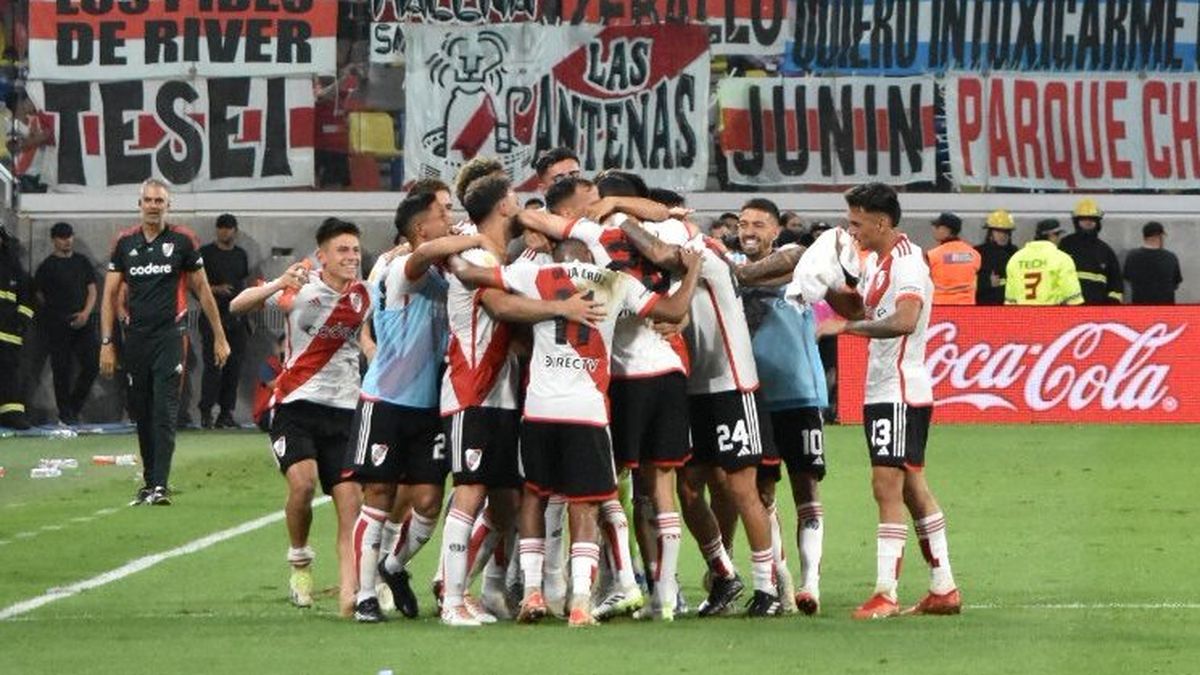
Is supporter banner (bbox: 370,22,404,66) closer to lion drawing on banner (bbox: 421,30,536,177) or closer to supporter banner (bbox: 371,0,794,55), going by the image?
supporter banner (bbox: 371,0,794,55)

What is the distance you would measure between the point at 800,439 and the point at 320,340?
95.3 inches

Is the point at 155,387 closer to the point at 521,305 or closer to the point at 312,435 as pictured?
the point at 312,435

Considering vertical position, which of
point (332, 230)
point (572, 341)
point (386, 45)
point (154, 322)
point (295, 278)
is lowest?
point (154, 322)

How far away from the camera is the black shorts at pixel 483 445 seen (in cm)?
1230

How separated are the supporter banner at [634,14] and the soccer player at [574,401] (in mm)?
17999

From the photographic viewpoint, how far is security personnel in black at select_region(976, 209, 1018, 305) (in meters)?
29.1

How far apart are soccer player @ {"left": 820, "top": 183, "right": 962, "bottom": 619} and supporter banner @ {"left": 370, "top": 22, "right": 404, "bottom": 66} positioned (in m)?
17.8

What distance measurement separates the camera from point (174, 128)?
3003 centimetres

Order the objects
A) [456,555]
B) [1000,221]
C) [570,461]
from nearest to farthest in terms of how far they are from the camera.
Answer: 1. [570,461]
2. [456,555]
3. [1000,221]

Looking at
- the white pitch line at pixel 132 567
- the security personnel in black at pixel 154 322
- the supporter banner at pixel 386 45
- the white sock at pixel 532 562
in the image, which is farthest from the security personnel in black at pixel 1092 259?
the white sock at pixel 532 562

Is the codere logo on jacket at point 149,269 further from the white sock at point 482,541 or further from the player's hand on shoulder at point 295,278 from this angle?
the white sock at point 482,541

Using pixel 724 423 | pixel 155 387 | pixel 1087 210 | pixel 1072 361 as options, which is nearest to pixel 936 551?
pixel 724 423

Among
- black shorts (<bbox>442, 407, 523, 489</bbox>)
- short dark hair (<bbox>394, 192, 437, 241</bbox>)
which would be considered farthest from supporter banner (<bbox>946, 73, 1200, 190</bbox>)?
black shorts (<bbox>442, 407, 523, 489</bbox>)

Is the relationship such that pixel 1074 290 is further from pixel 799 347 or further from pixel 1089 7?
pixel 799 347
